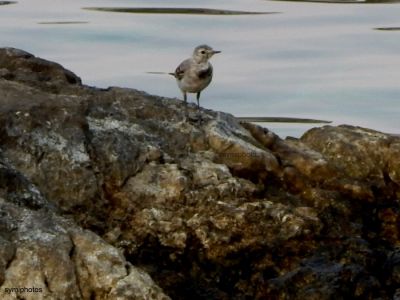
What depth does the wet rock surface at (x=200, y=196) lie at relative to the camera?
844cm

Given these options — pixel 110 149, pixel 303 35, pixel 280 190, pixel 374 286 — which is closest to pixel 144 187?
pixel 110 149

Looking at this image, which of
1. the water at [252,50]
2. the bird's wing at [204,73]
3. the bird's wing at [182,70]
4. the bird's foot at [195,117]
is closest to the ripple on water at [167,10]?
the water at [252,50]

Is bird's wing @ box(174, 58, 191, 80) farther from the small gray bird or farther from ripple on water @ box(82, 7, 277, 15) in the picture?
ripple on water @ box(82, 7, 277, 15)

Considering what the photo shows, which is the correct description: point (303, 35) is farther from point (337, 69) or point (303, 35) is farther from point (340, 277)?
point (340, 277)

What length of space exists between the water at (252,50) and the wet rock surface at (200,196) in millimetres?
4735

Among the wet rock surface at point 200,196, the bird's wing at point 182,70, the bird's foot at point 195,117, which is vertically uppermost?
the bird's wing at point 182,70

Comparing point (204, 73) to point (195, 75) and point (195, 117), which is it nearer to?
point (195, 75)

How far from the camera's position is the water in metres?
15.7

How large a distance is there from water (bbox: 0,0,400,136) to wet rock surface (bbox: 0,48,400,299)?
4.74 m

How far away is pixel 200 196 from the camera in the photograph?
8672 mm

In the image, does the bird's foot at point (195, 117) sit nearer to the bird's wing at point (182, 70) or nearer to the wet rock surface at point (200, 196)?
the wet rock surface at point (200, 196)

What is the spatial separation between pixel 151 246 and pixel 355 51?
9394 millimetres

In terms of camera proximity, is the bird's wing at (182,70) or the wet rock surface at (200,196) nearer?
the wet rock surface at (200,196)

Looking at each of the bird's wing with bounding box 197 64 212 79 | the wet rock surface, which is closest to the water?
the bird's wing with bounding box 197 64 212 79
